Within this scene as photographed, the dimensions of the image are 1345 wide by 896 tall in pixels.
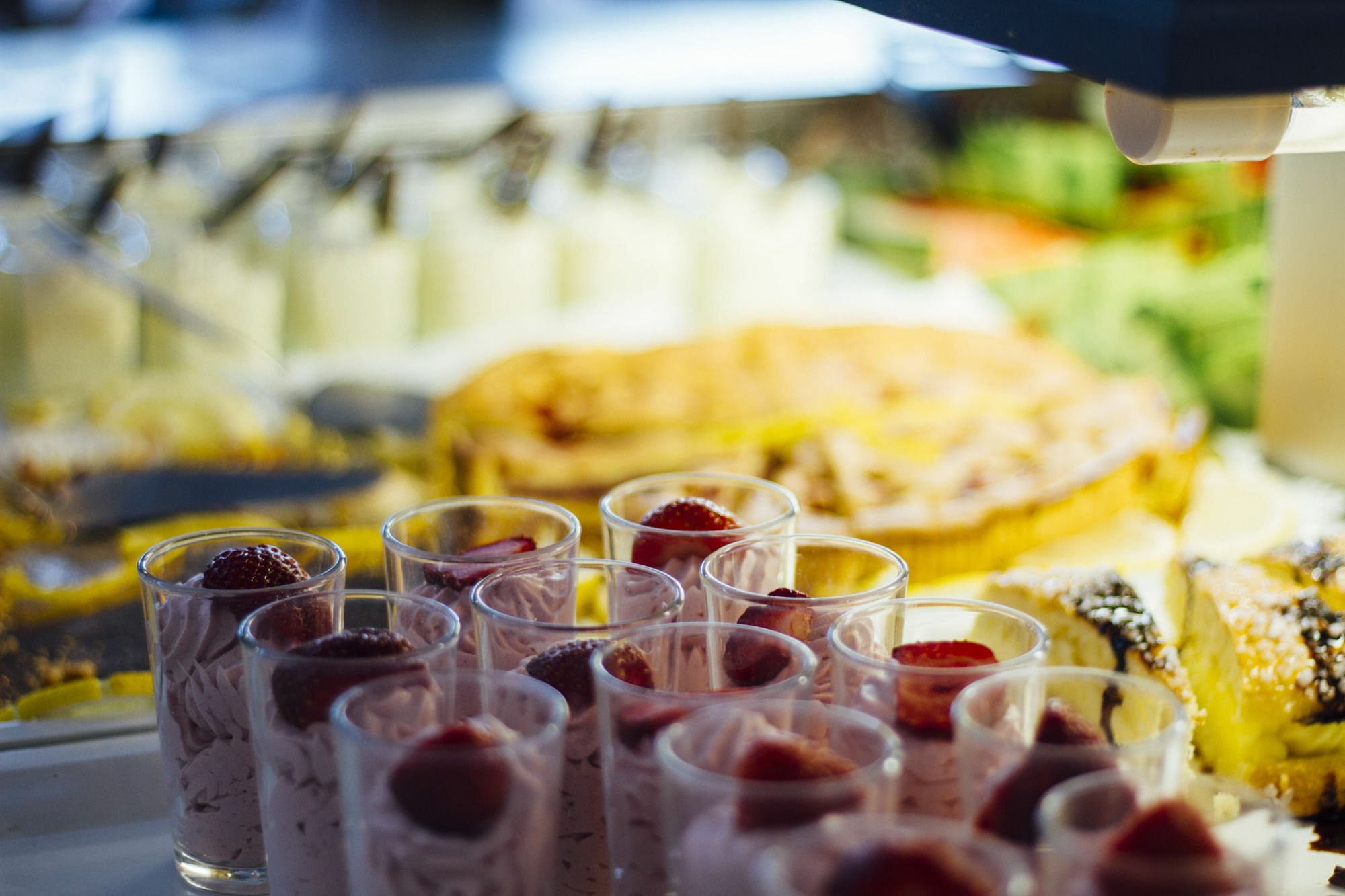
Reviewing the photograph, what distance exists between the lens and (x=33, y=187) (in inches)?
112

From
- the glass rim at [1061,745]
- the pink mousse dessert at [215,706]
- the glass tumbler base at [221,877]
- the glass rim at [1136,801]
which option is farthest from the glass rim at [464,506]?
the glass rim at [1136,801]

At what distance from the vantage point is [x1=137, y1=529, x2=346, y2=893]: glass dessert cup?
110 centimetres

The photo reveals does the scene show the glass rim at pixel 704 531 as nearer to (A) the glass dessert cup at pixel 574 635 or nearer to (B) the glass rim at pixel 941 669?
(A) the glass dessert cup at pixel 574 635

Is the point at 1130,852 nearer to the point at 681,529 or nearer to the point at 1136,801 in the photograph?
the point at 1136,801

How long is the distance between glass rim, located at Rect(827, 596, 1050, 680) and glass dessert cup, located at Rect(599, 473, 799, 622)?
18 cm

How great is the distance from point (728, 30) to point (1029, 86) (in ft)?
4.01

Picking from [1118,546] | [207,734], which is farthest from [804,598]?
[1118,546]

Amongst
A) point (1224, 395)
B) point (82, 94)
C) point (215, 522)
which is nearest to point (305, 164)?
point (82, 94)

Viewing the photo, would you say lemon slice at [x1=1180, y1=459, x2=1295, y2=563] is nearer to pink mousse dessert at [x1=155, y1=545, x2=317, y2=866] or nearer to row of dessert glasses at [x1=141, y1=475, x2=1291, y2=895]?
row of dessert glasses at [x1=141, y1=475, x2=1291, y2=895]

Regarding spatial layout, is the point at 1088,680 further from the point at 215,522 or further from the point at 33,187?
the point at 33,187

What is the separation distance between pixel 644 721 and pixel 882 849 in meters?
0.24

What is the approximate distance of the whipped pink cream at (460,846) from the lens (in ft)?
2.81

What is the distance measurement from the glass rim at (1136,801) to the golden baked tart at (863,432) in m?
1.06

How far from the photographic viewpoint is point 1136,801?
2.67ft
